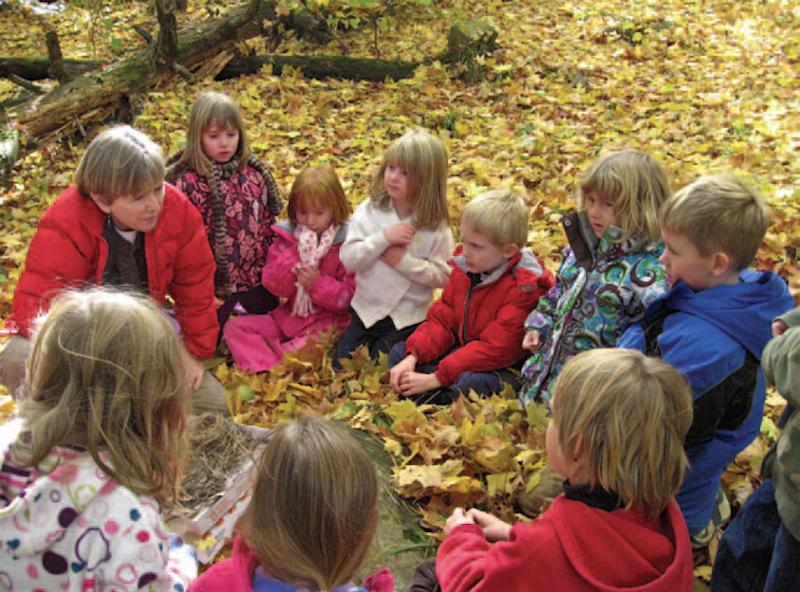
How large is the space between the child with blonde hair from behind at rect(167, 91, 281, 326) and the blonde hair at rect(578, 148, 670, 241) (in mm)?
2119

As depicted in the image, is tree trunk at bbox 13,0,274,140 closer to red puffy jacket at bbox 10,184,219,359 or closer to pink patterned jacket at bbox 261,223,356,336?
pink patterned jacket at bbox 261,223,356,336

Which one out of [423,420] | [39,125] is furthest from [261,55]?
[423,420]

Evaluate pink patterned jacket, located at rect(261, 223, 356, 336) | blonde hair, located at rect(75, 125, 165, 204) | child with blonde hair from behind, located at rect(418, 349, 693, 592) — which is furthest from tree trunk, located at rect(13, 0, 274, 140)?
child with blonde hair from behind, located at rect(418, 349, 693, 592)

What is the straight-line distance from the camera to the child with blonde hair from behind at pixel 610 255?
3291mm

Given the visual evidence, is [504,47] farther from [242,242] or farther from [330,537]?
[330,537]

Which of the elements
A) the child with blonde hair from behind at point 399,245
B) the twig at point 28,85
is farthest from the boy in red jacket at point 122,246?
the twig at point 28,85

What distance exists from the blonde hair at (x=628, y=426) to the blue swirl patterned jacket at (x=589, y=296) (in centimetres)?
104

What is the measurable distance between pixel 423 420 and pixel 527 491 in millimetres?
670

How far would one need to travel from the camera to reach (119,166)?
347cm

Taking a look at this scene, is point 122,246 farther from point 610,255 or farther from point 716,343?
point 716,343

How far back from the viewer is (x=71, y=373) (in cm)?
196

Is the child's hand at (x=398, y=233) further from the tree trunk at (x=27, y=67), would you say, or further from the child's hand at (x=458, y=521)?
the tree trunk at (x=27, y=67)

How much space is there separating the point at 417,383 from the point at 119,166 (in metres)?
1.78

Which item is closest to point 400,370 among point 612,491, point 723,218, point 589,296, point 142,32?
point 589,296
